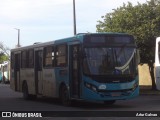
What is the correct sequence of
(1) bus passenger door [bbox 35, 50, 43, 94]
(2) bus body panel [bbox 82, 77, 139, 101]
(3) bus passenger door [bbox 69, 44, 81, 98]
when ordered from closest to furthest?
(2) bus body panel [bbox 82, 77, 139, 101], (3) bus passenger door [bbox 69, 44, 81, 98], (1) bus passenger door [bbox 35, 50, 43, 94]

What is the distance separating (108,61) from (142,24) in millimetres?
14017

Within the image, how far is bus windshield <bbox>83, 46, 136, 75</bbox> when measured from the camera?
20.7 metres

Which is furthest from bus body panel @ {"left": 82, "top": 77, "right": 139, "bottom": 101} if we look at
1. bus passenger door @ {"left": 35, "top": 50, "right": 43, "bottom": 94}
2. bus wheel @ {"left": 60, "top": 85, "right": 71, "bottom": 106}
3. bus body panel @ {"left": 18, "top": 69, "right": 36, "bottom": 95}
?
bus body panel @ {"left": 18, "top": 69, "right": 36, "bottom": 95}

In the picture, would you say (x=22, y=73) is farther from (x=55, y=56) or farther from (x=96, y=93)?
(x=96, y=93)

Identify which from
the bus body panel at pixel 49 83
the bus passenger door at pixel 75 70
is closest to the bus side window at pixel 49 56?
the bus body panel at pixel 49 83

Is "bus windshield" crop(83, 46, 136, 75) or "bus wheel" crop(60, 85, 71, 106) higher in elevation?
"bus windshield" crop(83, 46, 136, 75)

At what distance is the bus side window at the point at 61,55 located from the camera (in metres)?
22.3

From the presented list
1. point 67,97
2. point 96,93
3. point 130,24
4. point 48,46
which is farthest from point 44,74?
point 130,24

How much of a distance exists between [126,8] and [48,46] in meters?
12.4

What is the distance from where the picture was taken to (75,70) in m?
21.4

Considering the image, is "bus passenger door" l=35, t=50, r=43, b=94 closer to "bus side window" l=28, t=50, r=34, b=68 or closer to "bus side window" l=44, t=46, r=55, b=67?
"bus side window" l=28, t=50, r=34, b=68

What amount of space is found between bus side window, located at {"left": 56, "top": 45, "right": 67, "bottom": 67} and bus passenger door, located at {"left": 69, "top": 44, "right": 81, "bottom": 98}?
0.60m

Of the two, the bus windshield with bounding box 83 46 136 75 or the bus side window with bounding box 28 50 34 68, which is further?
the bus side window with bounding box 28 50 34 68

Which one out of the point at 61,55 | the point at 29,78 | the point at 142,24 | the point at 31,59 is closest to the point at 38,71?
the point at 31,59
